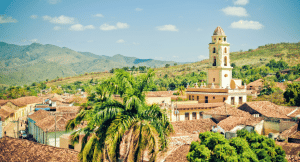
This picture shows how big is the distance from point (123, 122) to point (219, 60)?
32582 mm

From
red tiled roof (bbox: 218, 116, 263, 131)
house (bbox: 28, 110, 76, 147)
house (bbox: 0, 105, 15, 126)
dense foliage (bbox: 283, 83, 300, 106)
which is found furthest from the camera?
house (bbox: 0, 105, 15, 126)

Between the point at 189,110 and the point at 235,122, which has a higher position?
the point at 235,122

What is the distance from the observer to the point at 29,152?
45.9ft

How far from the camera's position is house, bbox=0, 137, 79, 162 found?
534 inches

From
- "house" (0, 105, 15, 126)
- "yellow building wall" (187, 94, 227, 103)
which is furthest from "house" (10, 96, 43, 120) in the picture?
"yellow building wall" (187, 94, 227, 103)

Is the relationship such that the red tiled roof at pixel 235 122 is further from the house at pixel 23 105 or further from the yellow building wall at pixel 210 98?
the house at pixel 23 105

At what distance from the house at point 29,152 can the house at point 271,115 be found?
14.7 meters

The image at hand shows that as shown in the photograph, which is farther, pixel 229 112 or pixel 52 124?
pixel 229 112

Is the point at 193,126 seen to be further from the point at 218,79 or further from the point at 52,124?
the point at 218,79

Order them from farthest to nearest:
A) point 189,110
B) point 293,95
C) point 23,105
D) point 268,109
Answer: point 23,105 < point 189,110 < point 293,95 < point 268,109

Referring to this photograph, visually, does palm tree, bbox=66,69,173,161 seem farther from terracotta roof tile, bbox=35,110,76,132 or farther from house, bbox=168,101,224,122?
house, bbox=168,101,224,122

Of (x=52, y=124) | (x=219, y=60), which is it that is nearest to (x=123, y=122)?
(x=52, y=124)

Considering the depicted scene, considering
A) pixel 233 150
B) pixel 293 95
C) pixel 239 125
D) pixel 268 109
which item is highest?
pixel 293 95

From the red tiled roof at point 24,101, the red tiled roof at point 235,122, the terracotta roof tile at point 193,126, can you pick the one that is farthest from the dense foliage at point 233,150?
the red tiled roof at point 24,101
